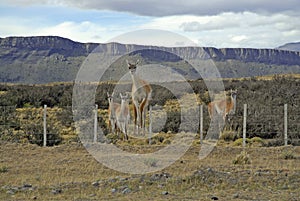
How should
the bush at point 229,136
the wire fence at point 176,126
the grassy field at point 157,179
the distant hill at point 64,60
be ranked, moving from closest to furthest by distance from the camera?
the grassy field at point 157,179 < the wire fence at point 176,126 < the bush at point 229,136 < the distant hill at point 64,60

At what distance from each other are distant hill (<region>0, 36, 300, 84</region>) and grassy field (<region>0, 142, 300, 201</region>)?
307 ft

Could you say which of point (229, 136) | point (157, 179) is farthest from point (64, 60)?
point (157, 179)

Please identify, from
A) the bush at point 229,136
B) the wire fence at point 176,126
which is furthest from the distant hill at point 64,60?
the bush at point 229,136

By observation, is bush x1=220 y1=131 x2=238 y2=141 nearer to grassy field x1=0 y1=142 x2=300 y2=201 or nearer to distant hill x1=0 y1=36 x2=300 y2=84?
grassy field x1=0 y1=142 x2=300 y2=201

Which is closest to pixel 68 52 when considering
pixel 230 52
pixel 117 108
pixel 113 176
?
pixel 230 52

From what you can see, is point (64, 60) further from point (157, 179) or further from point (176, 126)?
point (157, 179)

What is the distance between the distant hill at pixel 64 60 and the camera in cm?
11256

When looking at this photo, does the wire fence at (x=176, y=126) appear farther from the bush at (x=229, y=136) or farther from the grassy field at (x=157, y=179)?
the grassy field at (x=157, y=179)

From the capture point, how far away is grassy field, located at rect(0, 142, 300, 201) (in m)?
11.0

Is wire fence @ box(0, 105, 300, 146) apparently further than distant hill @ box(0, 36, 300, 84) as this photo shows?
No

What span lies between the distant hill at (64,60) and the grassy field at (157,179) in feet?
307

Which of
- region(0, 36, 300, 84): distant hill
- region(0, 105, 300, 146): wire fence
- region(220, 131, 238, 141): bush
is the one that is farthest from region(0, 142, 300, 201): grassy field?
region(0, 36, 300, 84): distant hill

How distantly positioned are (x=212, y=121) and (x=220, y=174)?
12511 mm

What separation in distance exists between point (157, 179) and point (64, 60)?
112 m
